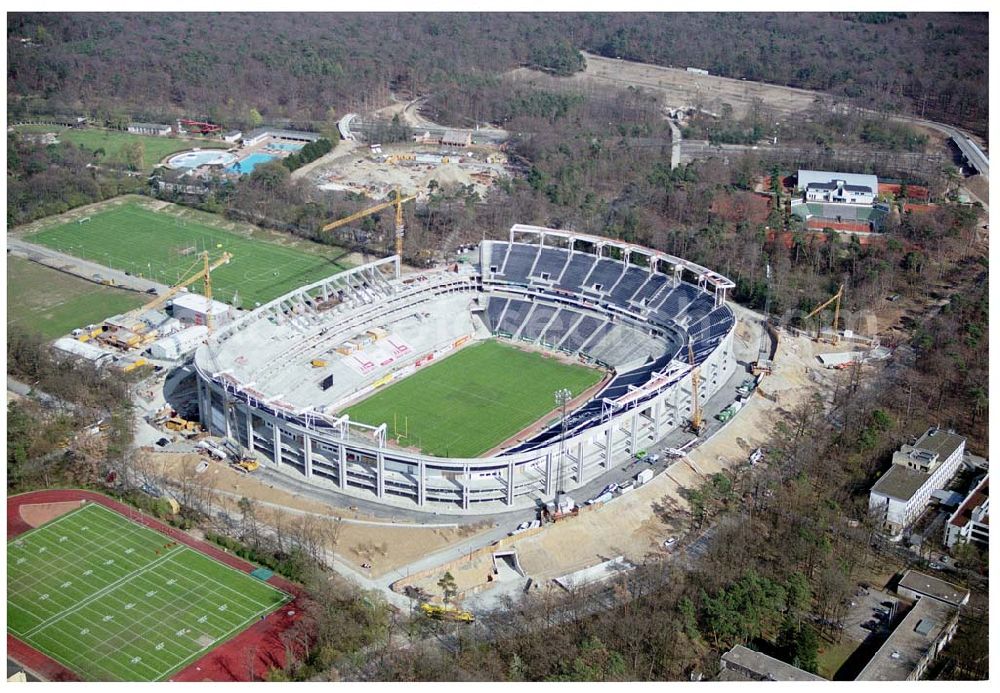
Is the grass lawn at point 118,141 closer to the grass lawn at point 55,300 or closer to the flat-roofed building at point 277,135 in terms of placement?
the flat-roofed building at point 277,135

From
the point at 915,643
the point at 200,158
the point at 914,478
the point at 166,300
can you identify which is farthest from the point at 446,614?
the point at 200,158

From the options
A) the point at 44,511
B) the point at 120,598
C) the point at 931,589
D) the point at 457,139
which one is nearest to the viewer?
the point at 931,589

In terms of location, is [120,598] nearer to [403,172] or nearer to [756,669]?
[756,669]

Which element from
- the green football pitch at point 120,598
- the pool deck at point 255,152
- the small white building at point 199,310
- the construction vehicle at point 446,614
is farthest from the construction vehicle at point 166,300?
the construction vehicle at point 446,614

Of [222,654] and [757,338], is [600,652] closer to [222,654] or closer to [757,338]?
[222,654]

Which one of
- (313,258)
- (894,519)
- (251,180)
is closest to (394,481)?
(894,519)

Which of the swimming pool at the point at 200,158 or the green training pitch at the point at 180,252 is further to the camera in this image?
the swimming pool at the point at 200,158
